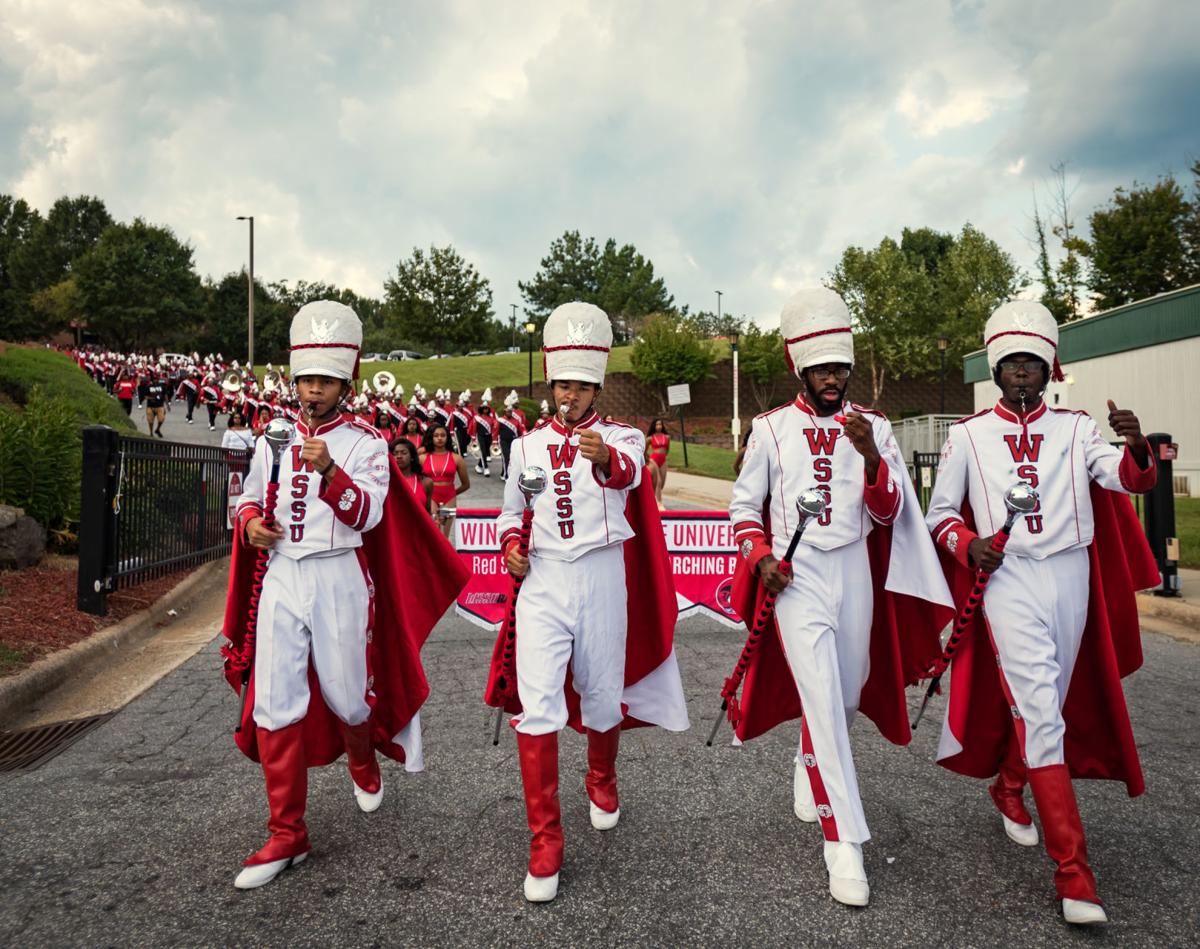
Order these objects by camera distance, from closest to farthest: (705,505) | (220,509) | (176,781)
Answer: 1. (176,781)
2. (220,509)
3. (705,505)

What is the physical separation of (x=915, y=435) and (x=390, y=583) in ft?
105

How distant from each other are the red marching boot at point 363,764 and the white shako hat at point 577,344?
1790 mm

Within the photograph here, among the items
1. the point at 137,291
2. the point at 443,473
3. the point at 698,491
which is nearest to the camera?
the point at 443,473

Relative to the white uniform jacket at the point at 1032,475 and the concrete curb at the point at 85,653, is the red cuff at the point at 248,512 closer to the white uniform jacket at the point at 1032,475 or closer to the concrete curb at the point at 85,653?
the white uniform jacket at the point at 1032,475

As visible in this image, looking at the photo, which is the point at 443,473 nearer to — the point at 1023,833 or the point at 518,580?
the point at 518,580

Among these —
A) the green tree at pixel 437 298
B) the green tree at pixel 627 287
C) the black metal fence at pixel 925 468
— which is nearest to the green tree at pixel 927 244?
the green tree at pixel 627 287

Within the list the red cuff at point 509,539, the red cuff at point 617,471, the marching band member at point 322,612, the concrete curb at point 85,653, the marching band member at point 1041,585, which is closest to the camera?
the marching band member at point 1041,585

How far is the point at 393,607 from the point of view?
429cm

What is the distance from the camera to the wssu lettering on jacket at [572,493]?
3.85 metres

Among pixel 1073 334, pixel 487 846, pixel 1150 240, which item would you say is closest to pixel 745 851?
pixel 487 846

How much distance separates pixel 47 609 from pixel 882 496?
23.0 ft

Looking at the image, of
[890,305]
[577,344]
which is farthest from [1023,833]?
[890,305]

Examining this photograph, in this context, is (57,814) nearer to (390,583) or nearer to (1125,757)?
(390,583)

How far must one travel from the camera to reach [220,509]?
1220 centimetres
